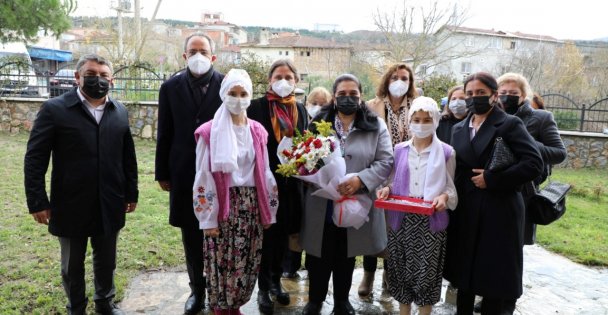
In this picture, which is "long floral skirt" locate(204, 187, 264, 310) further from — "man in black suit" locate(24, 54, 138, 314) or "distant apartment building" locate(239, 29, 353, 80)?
"distant apartment building" locate(239, 29, 353, 80)

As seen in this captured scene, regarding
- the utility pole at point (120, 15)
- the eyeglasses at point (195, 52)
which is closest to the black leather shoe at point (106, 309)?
the eyeglasses at point (195, 52)

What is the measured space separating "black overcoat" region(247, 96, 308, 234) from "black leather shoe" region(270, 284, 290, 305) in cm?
69

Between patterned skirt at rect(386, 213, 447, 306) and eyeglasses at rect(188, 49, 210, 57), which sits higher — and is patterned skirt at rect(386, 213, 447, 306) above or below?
below

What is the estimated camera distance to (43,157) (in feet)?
10.7

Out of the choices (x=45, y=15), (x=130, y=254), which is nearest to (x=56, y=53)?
(x=45, y=15)

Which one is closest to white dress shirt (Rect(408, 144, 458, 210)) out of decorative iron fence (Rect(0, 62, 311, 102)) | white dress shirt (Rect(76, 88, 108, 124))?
white dress shirt (Rect(76, 88, 108, 124))

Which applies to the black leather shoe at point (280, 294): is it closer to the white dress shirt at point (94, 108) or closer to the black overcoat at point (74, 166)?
the black overcoat at point (74, 166)

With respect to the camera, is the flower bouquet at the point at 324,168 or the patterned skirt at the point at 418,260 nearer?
the flower bouquet at the point at 324,168

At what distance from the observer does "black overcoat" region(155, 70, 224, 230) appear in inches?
141

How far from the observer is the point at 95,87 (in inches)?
133

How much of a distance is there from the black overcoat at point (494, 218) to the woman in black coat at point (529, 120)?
1.88 ft

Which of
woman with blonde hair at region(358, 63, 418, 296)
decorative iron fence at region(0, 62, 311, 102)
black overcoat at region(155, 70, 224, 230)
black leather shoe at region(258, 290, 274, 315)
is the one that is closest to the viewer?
black overcoat at region(155, 70, 224, 230)

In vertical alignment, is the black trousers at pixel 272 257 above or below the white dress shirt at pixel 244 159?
below

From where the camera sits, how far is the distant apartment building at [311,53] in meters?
32.1
